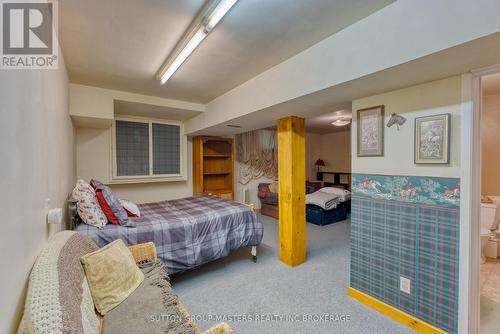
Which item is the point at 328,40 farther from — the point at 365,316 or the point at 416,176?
the point at 365,316

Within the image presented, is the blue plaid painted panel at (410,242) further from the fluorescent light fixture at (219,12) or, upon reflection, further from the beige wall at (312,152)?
the beige wall at (312,152)

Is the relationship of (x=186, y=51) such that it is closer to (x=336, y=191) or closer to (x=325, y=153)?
(x=336, y=191)

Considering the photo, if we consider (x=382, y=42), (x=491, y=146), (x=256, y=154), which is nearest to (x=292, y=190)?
(x=382, y=42)

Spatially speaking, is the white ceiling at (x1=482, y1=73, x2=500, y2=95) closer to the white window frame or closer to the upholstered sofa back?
the upholstered sofa back

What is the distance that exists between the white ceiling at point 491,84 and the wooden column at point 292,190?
7.04ft

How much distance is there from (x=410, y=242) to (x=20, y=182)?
2469mm

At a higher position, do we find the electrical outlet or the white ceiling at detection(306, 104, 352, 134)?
the white ceiling at detection(306, 104, 352, 134)

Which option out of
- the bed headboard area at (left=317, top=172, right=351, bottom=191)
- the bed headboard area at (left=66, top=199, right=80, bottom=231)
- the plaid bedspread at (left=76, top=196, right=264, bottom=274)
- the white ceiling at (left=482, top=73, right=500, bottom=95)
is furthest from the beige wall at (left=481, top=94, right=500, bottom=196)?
the bed headboard area at (left=66, top=199, right=80, bottom=231)

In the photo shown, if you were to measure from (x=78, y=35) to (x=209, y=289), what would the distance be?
2.61m

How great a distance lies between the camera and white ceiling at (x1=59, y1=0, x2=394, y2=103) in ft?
4.52

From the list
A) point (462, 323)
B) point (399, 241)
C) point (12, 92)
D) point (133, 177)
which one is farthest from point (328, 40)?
point (133, 177)

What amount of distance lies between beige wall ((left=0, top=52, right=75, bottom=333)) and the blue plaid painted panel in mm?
2282

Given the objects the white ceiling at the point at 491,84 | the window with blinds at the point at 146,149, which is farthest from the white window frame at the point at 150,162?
the white ceiling at the point at 491,84

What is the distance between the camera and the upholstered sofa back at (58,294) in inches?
27.4
